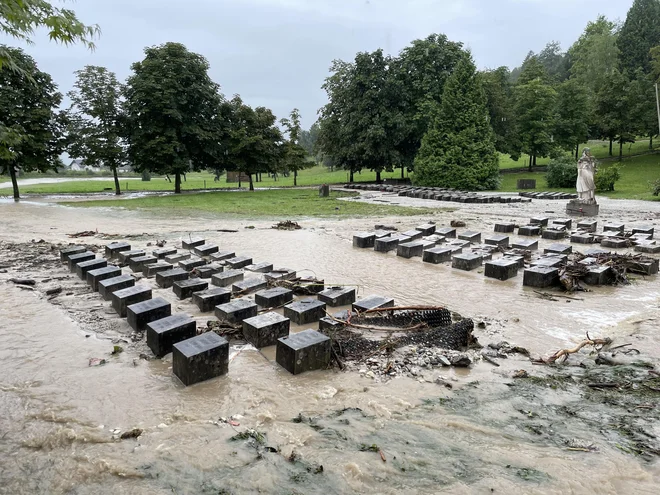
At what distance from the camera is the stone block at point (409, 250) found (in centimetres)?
1057

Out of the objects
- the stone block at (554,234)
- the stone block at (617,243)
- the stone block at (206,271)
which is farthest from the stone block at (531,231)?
the stone block at (206,271)

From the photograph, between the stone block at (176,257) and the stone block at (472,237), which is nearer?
the stone block at (176,257)

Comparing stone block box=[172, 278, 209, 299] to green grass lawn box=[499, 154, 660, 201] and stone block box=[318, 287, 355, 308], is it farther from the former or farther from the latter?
green grass lawn box=[499, 154, 660, 201]

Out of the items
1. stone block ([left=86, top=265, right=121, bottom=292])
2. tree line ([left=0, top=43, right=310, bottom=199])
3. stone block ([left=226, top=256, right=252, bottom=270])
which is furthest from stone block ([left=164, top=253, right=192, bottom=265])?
tree line ([left=0, top=43, right=310, bottom=199])

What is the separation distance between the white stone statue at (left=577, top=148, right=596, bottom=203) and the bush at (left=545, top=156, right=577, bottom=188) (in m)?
14.4

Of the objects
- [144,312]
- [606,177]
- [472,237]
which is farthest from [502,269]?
[606,177]

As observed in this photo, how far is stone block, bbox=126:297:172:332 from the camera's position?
5593 mm

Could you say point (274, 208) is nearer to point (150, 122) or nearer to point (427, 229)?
point (427, 229)

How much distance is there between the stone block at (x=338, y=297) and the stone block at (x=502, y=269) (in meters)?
3.31

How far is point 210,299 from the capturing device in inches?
254

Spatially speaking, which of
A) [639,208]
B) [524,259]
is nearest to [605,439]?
[524,259]

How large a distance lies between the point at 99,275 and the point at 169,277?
1153 mm

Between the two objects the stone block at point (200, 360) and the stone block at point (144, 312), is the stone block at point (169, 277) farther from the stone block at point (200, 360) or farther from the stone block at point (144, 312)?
the stone block at point (200, 360)

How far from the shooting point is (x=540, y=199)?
2439 centimetres
